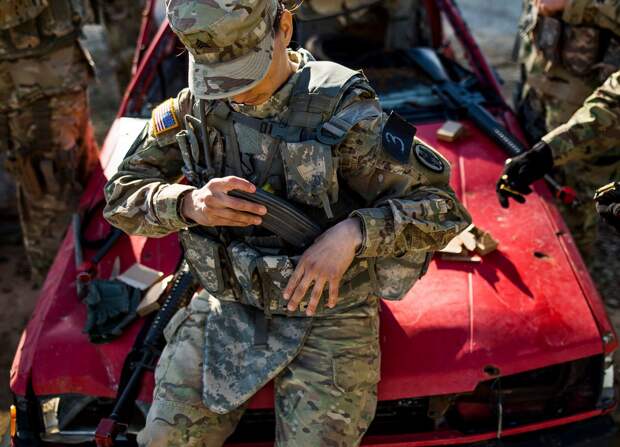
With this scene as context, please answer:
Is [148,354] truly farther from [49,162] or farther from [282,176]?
[49,162]

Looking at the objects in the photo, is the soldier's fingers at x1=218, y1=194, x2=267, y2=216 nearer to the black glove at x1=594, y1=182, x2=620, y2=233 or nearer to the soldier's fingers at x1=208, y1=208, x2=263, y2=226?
the soldier's fingers at x1=208, y1=208, x2=263, y2=226

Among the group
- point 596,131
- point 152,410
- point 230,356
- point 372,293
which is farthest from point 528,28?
point 152,410

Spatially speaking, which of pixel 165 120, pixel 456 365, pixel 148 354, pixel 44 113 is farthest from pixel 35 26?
pixel 456 365

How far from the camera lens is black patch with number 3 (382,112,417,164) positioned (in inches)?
80.4

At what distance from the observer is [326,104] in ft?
6.70

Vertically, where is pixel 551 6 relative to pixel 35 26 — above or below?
above

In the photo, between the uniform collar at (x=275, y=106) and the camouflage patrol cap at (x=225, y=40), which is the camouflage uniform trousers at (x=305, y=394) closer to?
the uniform collar at (x=275, y=106)

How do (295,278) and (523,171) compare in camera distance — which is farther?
(523,171)

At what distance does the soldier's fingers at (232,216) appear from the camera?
192 cm

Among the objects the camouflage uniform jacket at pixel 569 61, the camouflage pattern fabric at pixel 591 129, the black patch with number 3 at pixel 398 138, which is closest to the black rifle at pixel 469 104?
the camouflage pattern fabric at pixel 591 129

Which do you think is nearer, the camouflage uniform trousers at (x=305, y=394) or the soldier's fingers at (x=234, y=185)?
the soldier's fingers at (x=234, y=185)

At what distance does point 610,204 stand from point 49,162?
8.61ft

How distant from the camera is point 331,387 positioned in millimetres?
2117

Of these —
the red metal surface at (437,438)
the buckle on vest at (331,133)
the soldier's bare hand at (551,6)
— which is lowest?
the red metal surface at (437,438)
